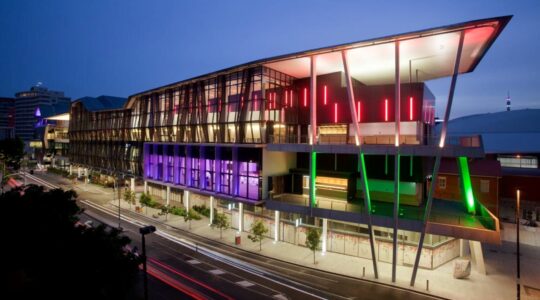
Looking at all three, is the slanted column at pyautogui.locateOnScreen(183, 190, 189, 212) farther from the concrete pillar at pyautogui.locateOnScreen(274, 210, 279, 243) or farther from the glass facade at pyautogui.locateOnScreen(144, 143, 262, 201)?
the concrete pillar at pyautogui.locateOnScreen(274, 210, 279, 243)

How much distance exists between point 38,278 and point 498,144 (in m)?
75.4

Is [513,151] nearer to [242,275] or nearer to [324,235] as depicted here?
[324,235]

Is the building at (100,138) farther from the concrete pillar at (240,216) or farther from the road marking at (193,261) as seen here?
the road marking at (193,261)

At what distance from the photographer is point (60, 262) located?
11.6m

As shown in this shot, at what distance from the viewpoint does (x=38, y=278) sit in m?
11.6

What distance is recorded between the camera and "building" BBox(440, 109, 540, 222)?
136 feet

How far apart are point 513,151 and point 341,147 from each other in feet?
153

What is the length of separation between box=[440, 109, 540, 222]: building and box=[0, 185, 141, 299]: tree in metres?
43.4

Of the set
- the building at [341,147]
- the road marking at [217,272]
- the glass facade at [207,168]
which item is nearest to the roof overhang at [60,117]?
the glass facade at [207,168]

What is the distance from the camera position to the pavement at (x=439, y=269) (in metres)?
23.2

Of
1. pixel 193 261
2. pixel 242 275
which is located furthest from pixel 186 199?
pixel 242 275

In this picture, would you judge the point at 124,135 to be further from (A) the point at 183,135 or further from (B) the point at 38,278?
(B) the point at 38,278

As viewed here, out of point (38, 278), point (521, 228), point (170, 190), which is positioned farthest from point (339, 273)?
point (170, 190)

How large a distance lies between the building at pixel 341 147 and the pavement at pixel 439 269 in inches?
Result: 57.4
